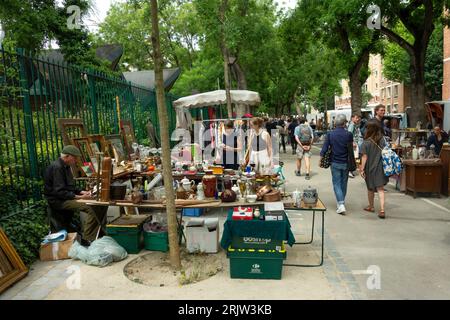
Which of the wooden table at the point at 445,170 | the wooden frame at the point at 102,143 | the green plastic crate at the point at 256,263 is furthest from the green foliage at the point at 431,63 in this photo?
the green plastic crate at the point at 256,263

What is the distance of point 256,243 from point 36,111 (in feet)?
13.3

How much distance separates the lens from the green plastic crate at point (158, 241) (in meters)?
5.48

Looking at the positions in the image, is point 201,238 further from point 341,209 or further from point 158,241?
point 341,209

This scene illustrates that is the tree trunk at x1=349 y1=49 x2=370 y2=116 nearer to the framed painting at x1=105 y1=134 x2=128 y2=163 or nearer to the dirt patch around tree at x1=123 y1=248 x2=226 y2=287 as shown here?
the framed painting at x1=105 y1=134 x2=128 y2=163

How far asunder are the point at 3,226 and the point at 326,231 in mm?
4912

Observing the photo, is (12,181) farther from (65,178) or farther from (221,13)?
(221,13)

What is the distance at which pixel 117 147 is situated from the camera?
27.1ft

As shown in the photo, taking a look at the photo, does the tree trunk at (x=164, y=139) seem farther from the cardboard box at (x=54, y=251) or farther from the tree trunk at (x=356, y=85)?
the tree trunk at (x=356, y=85)

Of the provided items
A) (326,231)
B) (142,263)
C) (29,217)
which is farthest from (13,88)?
(326,231)

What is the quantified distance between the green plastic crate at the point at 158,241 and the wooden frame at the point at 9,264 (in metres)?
1.64

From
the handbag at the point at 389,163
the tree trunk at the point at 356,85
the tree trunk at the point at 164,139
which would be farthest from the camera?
the tree trunk at the point at 356,85

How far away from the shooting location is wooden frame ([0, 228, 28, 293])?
4418 millimetres

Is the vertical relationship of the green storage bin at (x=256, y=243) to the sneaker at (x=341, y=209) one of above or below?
above

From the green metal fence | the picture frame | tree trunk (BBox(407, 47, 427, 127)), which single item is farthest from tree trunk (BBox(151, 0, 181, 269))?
tree trunk (BBox(407, 47, 427, 127))
